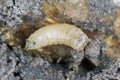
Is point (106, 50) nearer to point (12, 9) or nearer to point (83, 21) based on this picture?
point (83, 21)

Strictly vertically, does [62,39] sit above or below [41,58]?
above

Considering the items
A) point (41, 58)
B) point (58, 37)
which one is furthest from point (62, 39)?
point (41, 58)

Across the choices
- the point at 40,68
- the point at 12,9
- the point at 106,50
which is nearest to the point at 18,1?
the point at 12,9

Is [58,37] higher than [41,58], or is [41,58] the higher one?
[58,37]

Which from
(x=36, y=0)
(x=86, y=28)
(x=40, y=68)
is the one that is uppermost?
(x=36, y=0)

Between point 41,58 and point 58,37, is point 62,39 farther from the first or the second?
point 41,58
